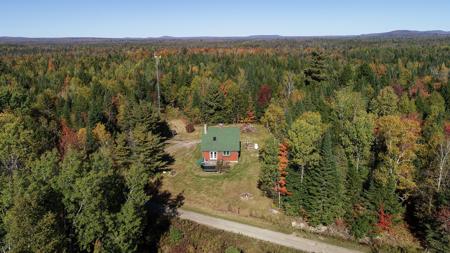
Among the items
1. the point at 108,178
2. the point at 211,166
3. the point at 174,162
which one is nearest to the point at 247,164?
the point at 211,166

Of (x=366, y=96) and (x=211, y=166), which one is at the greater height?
(x=366, y=96)

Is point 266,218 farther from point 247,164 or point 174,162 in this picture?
point 174,162

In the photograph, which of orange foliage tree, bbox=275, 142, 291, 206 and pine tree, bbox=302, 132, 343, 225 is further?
orange foliage tree, bbox=275, 142, 291, 206

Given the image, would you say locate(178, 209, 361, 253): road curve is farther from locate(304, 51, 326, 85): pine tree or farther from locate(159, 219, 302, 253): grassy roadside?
locate(304, 51, 326, 85): pine tree

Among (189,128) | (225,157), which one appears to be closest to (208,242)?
(225,157)

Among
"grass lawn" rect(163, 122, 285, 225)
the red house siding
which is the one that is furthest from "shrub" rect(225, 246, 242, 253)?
the red house siding

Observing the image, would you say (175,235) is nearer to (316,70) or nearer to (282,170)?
(282,170)
